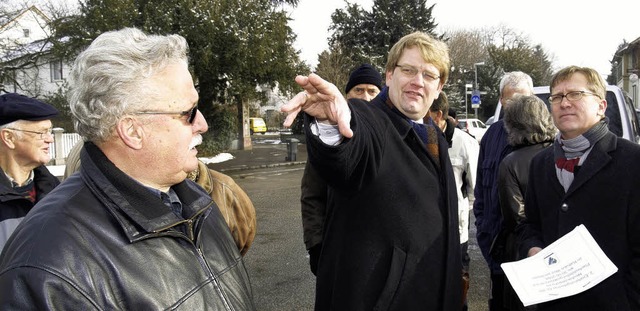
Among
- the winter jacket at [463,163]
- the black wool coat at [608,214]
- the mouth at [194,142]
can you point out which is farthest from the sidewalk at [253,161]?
the mouth at [194,142]

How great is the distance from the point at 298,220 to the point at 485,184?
17.8ft

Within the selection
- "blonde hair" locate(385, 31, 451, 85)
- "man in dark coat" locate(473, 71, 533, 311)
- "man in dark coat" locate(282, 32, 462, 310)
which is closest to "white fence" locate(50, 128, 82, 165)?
"man in dark coat" locate(473, 71, 533, 311)

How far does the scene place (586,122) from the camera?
272 cm

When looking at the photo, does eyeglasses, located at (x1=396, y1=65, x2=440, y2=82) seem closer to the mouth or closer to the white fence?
the mouth

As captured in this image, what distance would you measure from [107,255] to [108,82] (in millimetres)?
560

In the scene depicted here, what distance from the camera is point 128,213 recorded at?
1549 millimetres

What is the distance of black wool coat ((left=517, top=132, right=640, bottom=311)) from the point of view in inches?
95.1

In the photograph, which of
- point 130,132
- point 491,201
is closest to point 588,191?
point 491,201

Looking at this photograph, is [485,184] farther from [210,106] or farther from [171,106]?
[210,106]

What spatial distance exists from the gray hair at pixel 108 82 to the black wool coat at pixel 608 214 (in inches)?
83.1

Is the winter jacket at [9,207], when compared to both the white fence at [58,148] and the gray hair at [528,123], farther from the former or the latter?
the white fence at [58,148]

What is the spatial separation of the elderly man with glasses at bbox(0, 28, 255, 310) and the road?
337 cm

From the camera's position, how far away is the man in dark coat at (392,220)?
224 centimetres

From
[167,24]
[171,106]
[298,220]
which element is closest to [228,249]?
[171,106]
